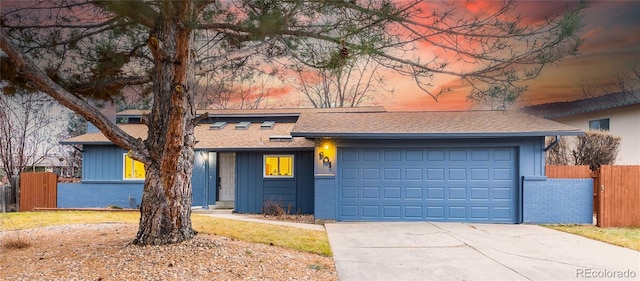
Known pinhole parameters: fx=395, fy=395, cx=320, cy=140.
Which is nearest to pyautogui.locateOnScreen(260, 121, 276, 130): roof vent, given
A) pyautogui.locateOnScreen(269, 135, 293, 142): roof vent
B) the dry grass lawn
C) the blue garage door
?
pyautogui.locateOnScreen(269, 135, 293, 142): roof vent

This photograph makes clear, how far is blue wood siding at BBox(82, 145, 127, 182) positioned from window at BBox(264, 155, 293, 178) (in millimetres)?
4768

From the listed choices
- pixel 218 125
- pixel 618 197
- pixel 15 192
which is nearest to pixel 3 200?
pixel 15 192

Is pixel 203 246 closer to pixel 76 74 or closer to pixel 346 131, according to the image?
pixel 76 74

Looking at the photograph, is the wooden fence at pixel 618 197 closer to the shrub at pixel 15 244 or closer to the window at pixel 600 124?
the window at pixel 600 124

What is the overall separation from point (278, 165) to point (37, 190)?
300 inches

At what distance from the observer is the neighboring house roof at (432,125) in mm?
9344

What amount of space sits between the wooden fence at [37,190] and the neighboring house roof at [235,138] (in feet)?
4.67

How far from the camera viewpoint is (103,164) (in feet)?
41.7

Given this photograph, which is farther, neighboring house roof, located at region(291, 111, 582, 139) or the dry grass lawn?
neighboring house roof, located at region(291, 111, 582, 139)

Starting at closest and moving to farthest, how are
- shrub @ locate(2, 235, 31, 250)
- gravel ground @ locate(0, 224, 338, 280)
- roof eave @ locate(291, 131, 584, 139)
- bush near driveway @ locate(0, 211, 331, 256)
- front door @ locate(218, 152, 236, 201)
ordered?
gravel ground @ locate(0, 224, 338, 280), shrub @ locate(2, 235, 31, 250), bush near driveway @ locate(0, 211, 331, 256), roof eave @ locate(291, 131, 584, 139), front door @ locate(218, 152, 236, 201)

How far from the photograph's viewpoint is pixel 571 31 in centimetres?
511

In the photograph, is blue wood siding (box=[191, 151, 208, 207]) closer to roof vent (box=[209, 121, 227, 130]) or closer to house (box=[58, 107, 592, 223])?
roof vent (box=[209, 121, 227, 130])

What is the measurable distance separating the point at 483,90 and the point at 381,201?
4.66 metres

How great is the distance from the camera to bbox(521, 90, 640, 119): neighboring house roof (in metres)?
13.5
